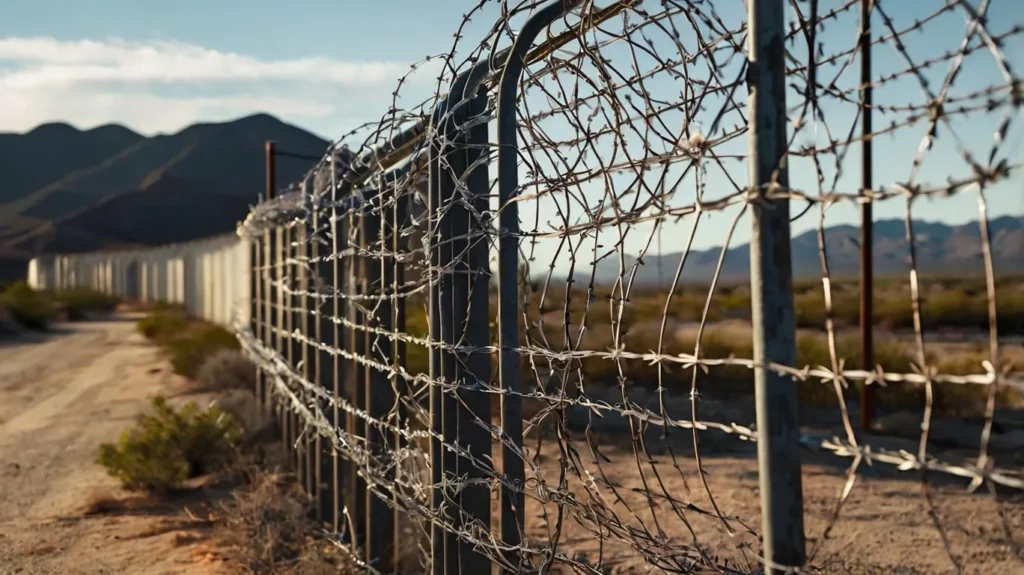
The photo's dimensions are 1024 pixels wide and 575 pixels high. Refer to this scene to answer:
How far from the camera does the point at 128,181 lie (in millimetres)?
140625

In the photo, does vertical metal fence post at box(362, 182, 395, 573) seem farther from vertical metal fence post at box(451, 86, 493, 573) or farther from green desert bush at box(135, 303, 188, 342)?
green desert bush at box(135, 303, 188, 342)

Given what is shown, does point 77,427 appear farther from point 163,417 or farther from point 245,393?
point 163,417

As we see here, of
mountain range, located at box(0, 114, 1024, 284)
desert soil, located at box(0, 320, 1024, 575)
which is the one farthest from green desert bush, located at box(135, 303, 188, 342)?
mountain range, located at box(0, 114, 1024, 284)

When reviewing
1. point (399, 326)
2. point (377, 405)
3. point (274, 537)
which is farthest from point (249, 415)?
point (399, 326)

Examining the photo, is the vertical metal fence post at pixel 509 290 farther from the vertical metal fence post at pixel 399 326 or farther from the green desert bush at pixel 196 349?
the green desert bush at pixel 196 349

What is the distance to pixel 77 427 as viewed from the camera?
999 centimetres

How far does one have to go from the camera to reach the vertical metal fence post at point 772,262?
1614 millimetres

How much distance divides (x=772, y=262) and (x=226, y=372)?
11.6 metres

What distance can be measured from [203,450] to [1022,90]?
23.7 feet

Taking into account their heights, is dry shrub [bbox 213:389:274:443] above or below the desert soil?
above

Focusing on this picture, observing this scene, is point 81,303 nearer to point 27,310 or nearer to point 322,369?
point 27,310

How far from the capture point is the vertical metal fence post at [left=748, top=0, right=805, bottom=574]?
1.61 meters

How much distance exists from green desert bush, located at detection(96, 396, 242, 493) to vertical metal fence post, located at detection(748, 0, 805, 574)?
6.16 m

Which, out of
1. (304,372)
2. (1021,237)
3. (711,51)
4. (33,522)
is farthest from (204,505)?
(1021,237)
